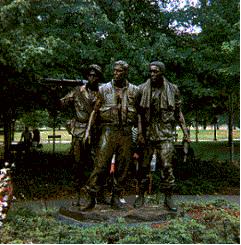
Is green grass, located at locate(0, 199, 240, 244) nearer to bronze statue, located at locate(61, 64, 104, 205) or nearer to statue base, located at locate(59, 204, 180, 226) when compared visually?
statue base, located at locate(59, 204, 180, 226)

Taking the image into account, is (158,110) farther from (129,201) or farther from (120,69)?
(129,201)

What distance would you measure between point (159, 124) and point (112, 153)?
0.86 metres

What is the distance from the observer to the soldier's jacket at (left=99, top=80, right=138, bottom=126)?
7.96 meters

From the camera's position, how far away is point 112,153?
801 cm

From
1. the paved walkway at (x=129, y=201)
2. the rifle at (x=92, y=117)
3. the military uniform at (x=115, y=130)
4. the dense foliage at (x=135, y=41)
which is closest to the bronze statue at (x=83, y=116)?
the rifle at (x=92, y=117)

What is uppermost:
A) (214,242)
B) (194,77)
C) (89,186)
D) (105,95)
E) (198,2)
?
(198,2)

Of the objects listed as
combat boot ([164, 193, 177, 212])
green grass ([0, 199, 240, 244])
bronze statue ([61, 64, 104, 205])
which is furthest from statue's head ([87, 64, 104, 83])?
green grass ([0, 199, 240, 244])

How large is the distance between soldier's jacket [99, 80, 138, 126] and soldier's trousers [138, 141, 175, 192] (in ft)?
1.78

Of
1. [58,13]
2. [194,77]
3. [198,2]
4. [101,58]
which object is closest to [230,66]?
[194,77]

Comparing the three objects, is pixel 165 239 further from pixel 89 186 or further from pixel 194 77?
pixel 194 77

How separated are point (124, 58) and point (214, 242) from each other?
620 cm

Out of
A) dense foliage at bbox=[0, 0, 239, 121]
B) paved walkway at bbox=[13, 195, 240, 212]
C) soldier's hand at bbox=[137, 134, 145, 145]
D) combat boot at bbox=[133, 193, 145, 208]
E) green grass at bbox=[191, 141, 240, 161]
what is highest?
dense foliage at bbox=[0, 0, 239, 121]

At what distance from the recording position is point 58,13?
12.2 meters

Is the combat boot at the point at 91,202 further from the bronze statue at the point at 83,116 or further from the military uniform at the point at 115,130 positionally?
the bronze statue at the point at 83,116
